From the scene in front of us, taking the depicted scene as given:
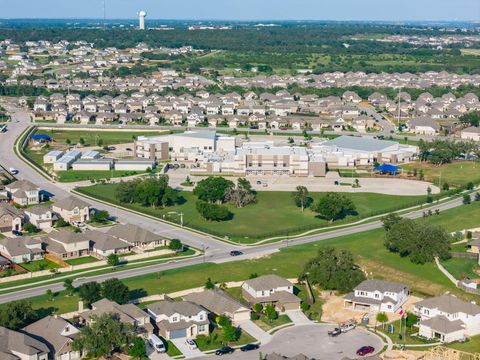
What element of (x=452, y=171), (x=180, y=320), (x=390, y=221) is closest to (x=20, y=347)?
(x=180, y=320)

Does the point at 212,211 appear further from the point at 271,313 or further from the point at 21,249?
the point at 271,313

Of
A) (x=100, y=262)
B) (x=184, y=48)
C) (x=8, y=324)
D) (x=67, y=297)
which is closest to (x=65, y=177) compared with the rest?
(x=100, y=262)

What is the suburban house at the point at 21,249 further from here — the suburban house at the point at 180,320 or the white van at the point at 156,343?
the white van at the point at 156,343

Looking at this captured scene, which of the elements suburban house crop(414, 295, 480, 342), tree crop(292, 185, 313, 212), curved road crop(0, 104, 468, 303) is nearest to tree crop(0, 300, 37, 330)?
curved road crop(0, 104, 468, 303)

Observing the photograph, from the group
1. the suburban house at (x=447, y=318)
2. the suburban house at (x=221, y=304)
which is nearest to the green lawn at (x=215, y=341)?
the suburban house at (x=221, y=304)

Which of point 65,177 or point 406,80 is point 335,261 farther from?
point 406,80

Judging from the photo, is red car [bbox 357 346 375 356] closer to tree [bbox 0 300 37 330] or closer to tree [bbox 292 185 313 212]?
tree [bbox 0 300 37 330]
